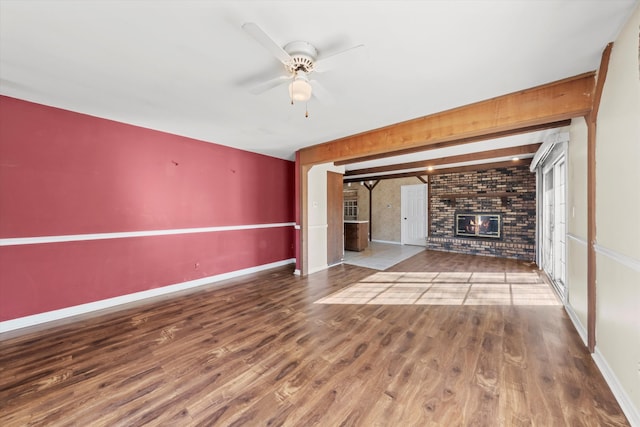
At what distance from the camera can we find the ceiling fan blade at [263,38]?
1.34 meters

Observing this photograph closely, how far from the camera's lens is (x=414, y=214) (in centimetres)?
826

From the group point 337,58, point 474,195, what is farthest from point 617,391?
point 474,195

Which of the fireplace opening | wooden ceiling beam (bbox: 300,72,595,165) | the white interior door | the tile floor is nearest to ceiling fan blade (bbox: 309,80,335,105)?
→ wooden ceiling beam (bbox: 300,72,595,165)

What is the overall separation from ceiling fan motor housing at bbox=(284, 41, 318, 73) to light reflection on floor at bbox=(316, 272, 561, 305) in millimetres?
2760

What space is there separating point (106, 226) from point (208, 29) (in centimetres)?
289

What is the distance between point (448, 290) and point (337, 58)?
3643 mm

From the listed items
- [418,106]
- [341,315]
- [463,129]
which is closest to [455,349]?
[341,315]

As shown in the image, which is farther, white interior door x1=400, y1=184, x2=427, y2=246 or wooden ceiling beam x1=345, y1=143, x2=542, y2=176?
white interior door x1=400, y1=184, x2=427, y2=246

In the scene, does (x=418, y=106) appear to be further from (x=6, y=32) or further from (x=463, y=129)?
(x=6, y=32)

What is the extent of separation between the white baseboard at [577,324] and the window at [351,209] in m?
7.12

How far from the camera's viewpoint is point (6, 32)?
1.62m

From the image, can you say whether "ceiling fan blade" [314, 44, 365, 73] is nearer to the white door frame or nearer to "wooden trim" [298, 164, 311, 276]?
"wooden trim" [298, 164, 311, 276]

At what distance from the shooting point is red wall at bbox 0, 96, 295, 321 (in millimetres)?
2590

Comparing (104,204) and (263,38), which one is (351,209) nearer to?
(104,204)
